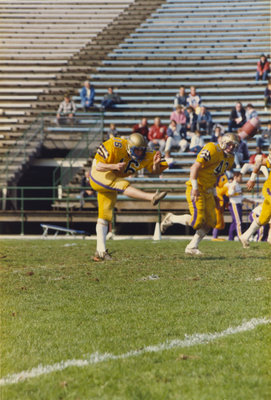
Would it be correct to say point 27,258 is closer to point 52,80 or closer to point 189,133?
point 189,133

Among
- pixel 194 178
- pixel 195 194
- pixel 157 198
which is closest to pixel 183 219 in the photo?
pixel 195 194

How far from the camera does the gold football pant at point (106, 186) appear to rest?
Result: 852 cm

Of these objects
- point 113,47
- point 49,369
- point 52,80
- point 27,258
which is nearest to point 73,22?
point 113,47

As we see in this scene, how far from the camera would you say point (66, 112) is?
69.4 ft

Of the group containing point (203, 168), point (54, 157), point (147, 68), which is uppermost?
point (147, 68)

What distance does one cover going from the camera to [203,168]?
9.16m

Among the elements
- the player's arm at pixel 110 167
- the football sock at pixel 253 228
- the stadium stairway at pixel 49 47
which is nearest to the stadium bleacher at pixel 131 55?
the stadium stairway at pixel 49 47

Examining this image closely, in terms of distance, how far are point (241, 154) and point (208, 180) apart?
9.59 m

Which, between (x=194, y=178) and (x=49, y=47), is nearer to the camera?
(x=194, y=178)

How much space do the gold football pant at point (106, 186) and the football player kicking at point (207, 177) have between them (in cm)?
112

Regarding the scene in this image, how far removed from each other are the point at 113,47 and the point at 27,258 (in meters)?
18.9

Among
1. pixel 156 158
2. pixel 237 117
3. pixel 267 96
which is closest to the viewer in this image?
pixel 156 158

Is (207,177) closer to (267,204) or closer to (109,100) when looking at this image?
(267,204)

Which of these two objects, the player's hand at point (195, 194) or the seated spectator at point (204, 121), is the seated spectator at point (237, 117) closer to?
the seated spectator at point (204, 121)
